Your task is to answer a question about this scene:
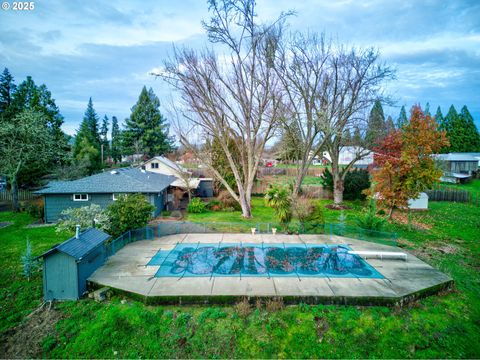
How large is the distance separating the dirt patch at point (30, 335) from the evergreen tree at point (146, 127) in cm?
4087

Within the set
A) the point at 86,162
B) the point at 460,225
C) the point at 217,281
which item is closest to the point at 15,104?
the point at 86,162

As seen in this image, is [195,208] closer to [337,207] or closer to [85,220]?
[85,220]

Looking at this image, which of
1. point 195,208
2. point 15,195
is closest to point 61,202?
point 15,195

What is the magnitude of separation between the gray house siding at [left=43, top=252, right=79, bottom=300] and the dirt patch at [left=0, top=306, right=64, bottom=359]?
0.57 m

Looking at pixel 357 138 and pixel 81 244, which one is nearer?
pixel 81 244

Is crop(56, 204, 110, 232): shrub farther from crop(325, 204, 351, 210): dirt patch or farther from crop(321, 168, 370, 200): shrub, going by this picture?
crop(321, 168, 370, 200): shrub

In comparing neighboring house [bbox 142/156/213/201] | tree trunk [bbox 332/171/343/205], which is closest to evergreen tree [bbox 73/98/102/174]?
neighboring house [bbox 142/156/213/201]

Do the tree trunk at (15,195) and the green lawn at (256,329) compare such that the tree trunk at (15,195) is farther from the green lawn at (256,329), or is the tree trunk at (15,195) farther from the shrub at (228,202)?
the shrub at (228,202)

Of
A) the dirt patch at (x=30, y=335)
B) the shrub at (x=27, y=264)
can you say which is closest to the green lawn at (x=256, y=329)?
the dirt patch at (x=30, y=335)

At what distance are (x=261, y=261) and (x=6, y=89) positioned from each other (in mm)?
34097

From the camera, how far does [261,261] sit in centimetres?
1162

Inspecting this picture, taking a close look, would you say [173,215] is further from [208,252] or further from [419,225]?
[419,225]

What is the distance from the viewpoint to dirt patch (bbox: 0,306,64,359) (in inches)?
265

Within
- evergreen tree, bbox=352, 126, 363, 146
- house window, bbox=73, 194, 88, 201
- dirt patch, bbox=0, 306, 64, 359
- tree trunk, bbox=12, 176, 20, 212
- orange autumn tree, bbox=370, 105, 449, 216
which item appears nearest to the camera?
dirt patch, bbox=0, 306, 64, 359
